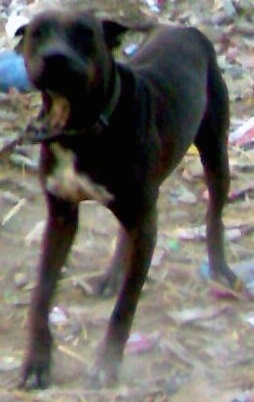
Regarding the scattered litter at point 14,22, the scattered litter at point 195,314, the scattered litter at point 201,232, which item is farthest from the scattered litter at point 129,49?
the scattered litter at point 195,314

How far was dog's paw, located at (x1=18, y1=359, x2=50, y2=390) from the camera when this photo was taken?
459 centimetres

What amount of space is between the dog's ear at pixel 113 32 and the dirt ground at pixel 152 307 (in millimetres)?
1176

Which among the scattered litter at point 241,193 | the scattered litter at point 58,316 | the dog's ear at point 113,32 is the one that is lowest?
the scattered litter at point 241,193

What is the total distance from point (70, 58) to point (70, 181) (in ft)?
1.92

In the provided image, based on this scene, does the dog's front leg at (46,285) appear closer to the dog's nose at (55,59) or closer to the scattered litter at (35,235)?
the dog's nose at (55,59)

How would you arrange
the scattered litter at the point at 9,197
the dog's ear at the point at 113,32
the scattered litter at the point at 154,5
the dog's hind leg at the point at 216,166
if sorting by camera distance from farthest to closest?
the scattered litter at the point at 154,5
the scattered litter at the point at 9,197
the dog's hind leg at the point at 216,166
the dog's ear at the point at 113,32

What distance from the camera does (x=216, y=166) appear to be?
17.5ft

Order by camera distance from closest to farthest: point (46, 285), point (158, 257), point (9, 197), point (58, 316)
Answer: point (46, 285) < point (58, 316) < point (158, 257) < point (9, 197)

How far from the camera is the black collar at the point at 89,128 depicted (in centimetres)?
427

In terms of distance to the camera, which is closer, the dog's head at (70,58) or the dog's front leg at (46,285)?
the dog's head at (70,58)

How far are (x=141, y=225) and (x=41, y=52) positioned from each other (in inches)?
31.1

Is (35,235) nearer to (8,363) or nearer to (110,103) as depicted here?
(8,363)

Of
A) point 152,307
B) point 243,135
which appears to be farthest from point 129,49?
point 152,307

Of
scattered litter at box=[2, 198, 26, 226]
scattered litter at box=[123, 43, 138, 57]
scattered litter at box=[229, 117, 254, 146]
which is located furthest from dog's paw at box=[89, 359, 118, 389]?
scattered litter at box=[123, 43, 138, 57]
